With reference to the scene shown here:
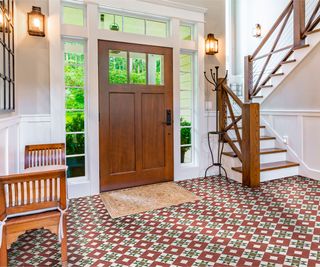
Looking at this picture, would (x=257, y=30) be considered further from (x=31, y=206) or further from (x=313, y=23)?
(x=31, y=206)

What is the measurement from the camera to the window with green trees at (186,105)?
14.4 ft

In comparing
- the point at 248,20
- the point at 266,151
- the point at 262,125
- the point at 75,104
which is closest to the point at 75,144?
the point at 75,104

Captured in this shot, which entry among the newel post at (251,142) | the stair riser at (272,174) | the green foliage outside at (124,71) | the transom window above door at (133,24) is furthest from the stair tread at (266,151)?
the transom window above door at (133,24)

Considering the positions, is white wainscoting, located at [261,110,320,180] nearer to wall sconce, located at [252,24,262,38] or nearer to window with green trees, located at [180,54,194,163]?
window with green trees, located at [180,54,194,163]

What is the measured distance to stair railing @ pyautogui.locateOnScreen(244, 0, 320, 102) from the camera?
4.10m

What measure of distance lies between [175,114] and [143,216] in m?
1.89

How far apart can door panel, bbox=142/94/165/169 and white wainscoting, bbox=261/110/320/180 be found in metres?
2.31

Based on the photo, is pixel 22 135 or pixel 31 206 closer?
pixel 31 206

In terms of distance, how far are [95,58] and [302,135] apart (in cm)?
357

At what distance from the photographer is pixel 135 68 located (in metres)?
3.91

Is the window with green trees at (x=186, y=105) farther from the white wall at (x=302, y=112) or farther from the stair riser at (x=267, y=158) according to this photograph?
the white wall at (x=302, y=112)

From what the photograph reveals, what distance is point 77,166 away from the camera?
3.67 meters

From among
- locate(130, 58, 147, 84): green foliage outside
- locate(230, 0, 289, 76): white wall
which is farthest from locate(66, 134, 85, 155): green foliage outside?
locate(230, 0, 289, 76): white wall

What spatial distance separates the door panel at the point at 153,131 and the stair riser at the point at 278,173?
5.34 feet
